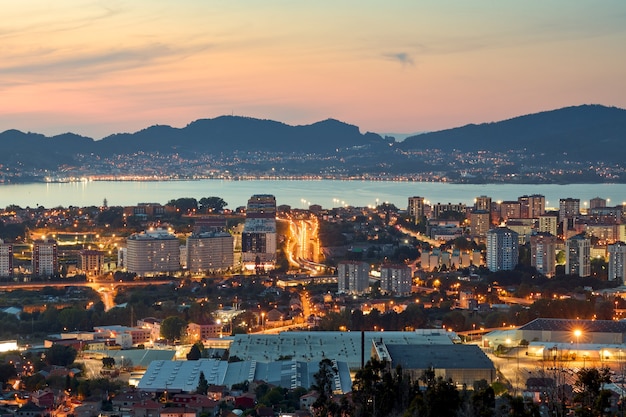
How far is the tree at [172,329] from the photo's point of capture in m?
12.3

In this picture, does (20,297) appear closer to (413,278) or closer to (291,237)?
(413,278)

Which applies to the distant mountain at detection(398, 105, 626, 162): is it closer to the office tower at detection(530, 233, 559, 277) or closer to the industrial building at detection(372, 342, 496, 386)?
the office tower at detection(530, 233, 559, 277)

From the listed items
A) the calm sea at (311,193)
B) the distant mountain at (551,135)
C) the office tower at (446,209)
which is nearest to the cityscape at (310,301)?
the office tower at (446,209)

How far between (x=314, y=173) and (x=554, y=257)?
4219cm

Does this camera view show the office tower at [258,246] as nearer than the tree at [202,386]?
No

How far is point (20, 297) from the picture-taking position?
15453mm

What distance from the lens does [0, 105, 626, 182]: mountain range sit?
59719 mm

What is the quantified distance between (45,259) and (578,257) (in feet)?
25.0

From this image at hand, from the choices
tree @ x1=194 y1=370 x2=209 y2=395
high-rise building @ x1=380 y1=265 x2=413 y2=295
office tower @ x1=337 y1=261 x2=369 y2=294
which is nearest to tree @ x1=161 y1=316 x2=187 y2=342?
tree @ x1=194 y1=370 x2=209 y2=395

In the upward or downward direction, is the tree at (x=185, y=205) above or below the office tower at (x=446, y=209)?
above

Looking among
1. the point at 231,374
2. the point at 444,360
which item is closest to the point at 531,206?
the point at 444,360

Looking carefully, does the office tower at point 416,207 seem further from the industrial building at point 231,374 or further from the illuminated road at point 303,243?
the industrial building at point 231,374

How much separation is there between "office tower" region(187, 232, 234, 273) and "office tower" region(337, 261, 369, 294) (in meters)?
3.26

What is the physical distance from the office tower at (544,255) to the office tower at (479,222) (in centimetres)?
477
